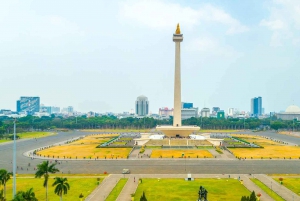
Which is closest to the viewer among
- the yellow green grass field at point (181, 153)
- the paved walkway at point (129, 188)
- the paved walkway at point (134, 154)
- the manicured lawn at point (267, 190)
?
the manicured lawn at point (267, 190)

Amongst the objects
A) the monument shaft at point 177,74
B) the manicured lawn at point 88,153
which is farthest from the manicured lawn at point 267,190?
the monument shaft at point 177,74

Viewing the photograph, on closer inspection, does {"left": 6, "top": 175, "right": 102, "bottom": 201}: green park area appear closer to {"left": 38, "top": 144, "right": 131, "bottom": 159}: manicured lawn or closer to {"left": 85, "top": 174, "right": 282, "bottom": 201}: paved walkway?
{"left": 85, "top": 174, "right": 282, "bottom": 201}: paved walkway

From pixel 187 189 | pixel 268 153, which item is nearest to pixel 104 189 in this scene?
pixel 187 189

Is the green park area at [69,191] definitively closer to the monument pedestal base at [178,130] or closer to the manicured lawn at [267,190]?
the manicured lawn at [267,190]

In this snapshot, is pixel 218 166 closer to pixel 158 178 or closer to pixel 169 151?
pixel 158 178

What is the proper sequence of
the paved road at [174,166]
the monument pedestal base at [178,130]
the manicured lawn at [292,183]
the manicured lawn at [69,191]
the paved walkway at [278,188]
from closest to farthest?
the paved walkway at [278,188], the manicured lawn at [69,191], the manicured lawn at [292,183], the paved road at [174,166], the monument pedestal base at [178,130]

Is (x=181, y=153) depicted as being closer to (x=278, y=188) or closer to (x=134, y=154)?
(x=134, y=154)

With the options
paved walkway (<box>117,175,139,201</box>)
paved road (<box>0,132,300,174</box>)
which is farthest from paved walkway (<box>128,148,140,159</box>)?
paved walkway (<box>117,175,139,201</box>)
